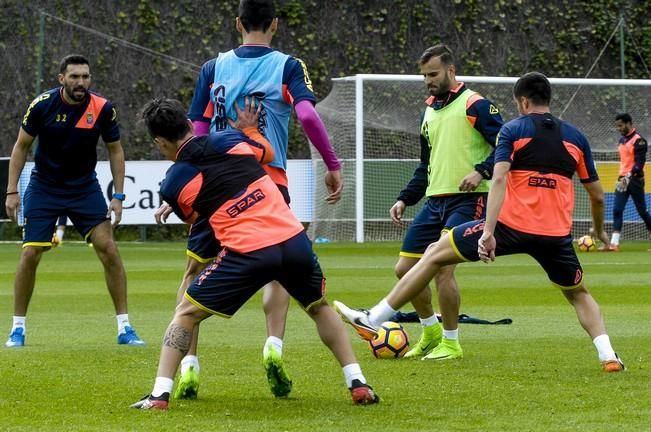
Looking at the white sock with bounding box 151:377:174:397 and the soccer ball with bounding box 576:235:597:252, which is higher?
the white sock with bounding box 151:377:174:397

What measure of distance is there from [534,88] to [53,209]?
3809 mm

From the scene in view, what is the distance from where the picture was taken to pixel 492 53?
96.2ft

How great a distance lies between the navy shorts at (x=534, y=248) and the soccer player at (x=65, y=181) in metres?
2.87

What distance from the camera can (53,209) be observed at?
983 centimetres

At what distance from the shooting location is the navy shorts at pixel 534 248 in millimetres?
7852

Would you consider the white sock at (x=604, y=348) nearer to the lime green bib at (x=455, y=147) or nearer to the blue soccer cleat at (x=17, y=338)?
the lime green bib at (x=455, y=147)

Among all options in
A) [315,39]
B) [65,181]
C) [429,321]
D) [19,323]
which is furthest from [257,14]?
[315,39]

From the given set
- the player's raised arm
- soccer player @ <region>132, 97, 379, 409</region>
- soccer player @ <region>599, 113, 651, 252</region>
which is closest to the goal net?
soccer player @ <region>599, 113, 651, 252</region>

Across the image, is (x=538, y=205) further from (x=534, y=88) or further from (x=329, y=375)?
(x=329, y=375)

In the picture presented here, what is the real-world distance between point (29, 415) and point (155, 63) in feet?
71.8

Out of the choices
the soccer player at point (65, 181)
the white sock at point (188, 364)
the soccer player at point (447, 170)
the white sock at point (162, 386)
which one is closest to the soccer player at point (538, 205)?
the soccer player at point (447, 170)

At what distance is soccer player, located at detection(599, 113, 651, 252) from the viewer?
21547 mm

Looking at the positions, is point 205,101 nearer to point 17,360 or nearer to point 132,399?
point 132,399

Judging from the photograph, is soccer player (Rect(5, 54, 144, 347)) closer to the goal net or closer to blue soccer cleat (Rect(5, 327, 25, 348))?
blue soccer cleat (Rect(5, 327, 25, 348))
